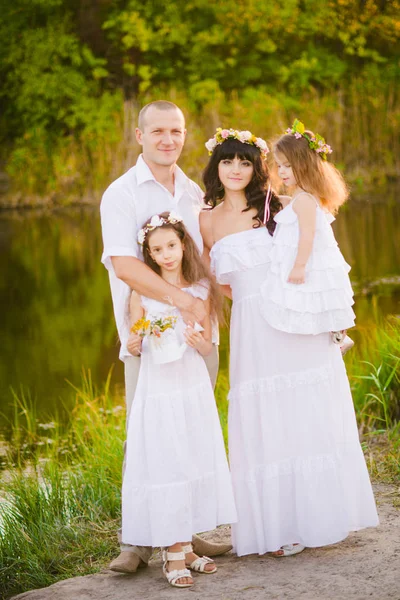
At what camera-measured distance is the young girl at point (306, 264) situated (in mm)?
3732

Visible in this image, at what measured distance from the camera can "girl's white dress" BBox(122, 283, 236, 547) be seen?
3594 millimetres

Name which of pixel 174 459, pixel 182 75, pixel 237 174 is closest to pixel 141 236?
pixel 237 174

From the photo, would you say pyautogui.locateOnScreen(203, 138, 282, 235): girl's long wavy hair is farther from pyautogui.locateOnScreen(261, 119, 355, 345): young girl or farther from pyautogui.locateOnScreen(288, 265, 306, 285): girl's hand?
pyautogui.locateOnScreen(288, 265, 306, 285): girl's hand

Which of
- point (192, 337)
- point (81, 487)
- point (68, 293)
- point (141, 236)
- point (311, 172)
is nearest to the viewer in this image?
point (192, 337)

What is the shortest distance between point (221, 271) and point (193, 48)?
1969 cm

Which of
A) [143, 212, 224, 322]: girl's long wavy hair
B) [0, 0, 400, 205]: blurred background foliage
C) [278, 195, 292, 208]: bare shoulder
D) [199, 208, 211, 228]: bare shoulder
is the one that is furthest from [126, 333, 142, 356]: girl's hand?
[0, 0, 400, 205]: blurred background foliage

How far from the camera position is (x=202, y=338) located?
12.0ft

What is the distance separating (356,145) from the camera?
18.6 m

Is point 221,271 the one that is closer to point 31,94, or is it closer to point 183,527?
point 183,527

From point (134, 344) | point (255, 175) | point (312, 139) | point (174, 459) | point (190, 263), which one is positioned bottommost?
point (174, 459)

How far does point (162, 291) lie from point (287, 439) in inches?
28.5

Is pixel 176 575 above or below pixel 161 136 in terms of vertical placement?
below

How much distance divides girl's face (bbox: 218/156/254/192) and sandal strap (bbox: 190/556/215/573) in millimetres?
1384

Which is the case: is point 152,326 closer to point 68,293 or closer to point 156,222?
point 156,222
